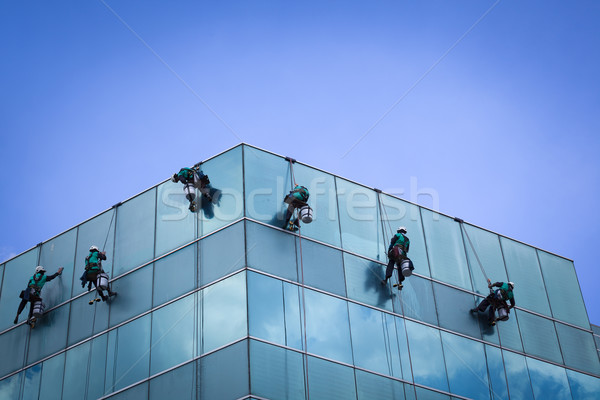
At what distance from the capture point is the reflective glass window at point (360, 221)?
29719mm

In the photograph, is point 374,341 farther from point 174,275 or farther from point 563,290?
point 563,290

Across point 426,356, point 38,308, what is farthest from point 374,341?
point 38,308

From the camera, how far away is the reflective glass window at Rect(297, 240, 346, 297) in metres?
27.8

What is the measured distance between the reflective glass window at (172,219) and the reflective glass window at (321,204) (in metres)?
3.58

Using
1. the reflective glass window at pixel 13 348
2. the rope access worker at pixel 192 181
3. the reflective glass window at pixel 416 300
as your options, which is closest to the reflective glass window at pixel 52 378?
the reflective glass window at pixel 13 348

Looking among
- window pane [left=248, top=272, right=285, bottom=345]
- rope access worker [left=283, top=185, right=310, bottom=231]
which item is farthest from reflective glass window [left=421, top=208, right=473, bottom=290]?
window pane [left=248, top=272, right=285, bottom=345]

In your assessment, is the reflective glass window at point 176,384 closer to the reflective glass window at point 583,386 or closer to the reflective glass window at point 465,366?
the reflective glass window at point 465,366

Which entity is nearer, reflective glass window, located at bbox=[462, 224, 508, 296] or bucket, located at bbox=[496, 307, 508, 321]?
bucket, located at bbox=[496, 307, 508, 321]

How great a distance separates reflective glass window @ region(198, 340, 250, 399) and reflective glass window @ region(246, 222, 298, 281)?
2.73 m

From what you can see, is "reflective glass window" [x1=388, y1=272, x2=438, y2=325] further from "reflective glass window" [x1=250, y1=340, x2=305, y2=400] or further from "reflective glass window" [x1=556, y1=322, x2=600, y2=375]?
"reflective glass window" [x1=556, y1=322, x2=600, y2=375]

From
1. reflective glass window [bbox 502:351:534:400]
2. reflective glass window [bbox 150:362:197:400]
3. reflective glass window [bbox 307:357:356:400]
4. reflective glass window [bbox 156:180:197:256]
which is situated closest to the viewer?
reflective glass window [bbox 150:362:197:400]

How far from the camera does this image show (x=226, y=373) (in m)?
24.9

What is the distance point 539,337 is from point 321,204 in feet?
29.6

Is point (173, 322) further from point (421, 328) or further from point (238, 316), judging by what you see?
point (421, 328)
